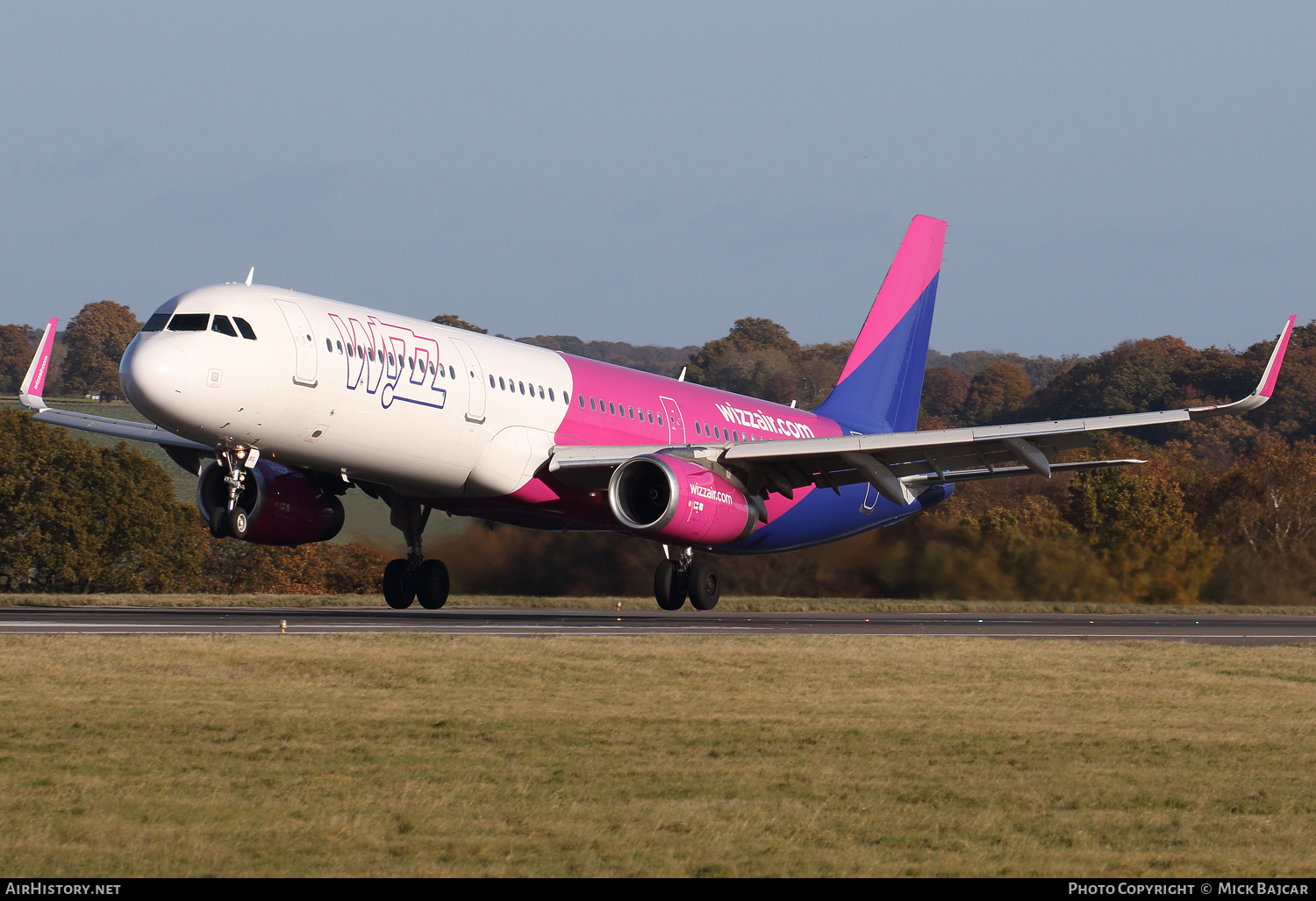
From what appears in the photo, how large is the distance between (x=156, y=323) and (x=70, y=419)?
1121 centimetres

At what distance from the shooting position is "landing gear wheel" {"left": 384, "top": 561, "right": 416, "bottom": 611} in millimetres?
31859

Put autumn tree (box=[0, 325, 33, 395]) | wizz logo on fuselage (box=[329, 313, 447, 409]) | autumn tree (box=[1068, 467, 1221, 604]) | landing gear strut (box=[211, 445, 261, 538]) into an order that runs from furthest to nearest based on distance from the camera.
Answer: autumn tree (box=[0, 325, 33, 395]), autumn tree (box=[1068, 467, 1221, 604]), wizz logo on fuselage (box=[329, 313, 447, 409]), landing gear strut (box=[211, 445, 261, 538])

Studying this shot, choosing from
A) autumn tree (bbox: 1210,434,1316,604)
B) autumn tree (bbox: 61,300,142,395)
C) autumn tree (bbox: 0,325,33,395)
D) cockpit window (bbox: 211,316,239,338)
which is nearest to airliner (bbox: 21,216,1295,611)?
cockpit window (bbox: 211,316,239,338)

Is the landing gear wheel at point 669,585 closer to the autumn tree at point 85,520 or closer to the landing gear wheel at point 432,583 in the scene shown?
the landing gear wheel at point 432,583

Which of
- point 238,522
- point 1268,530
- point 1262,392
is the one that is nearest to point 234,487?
point 238,522

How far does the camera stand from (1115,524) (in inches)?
1663

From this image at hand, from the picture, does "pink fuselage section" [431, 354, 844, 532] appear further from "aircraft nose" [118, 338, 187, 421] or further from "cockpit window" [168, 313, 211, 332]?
"aircraft nose" [118, 338, 187, 421]

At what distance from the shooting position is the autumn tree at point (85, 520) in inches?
2467

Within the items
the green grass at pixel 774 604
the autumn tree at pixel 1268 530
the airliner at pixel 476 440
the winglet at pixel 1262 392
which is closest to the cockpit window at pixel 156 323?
the airliner at pixel 476 440

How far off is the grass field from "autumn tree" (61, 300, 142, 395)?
86.7m

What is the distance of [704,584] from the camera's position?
30.5m

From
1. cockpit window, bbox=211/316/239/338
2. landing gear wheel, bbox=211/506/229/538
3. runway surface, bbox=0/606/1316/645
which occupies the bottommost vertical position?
runway surface, bbox=0/606/1316/645

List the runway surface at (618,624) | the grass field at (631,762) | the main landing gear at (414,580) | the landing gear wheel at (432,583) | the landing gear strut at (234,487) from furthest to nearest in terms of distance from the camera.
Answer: the landing gear wheel at (432,583)
the main landing gear at (414,580)
the runway surface at (618,624)
the landing gear strut at (234,487)
the grass field at (631,762)

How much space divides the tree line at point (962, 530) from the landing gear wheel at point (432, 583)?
15.7 feet
